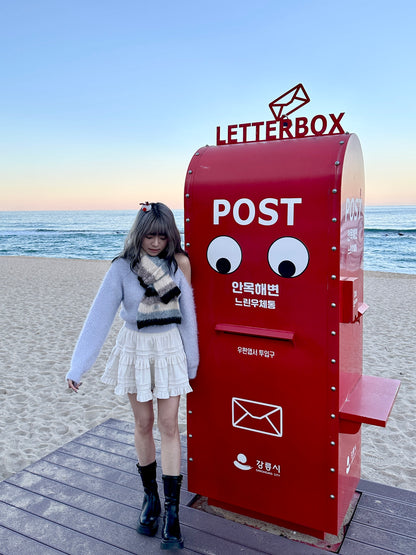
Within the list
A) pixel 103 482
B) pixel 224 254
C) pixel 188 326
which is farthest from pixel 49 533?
pixel 224 254

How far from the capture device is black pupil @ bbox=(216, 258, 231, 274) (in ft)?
7.22

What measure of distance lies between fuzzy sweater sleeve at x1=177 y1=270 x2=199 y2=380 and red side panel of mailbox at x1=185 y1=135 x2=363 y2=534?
89 mm

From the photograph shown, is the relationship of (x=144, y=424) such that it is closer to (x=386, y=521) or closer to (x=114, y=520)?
(x=114, y=520)

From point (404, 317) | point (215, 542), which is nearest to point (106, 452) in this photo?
Result: point (215, 542)

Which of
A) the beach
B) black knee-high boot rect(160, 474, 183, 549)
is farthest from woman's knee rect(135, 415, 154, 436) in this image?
the beach

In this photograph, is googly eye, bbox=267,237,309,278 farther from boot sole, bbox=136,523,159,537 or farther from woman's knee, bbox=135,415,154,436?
boot sole, bbox=136,523,159,537

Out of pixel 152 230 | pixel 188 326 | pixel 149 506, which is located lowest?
pixel 149 506

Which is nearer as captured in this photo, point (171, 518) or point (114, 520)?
point (171, 518)

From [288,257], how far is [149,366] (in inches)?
31.3

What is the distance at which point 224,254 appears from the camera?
220 cm

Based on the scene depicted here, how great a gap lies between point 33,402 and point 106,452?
1795mm

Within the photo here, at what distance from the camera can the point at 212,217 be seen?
222cm

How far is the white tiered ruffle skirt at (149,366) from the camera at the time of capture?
2.10 meters

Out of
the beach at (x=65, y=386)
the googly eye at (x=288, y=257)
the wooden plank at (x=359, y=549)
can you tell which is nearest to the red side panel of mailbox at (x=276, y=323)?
the googly eye at (x=288, y=257)
